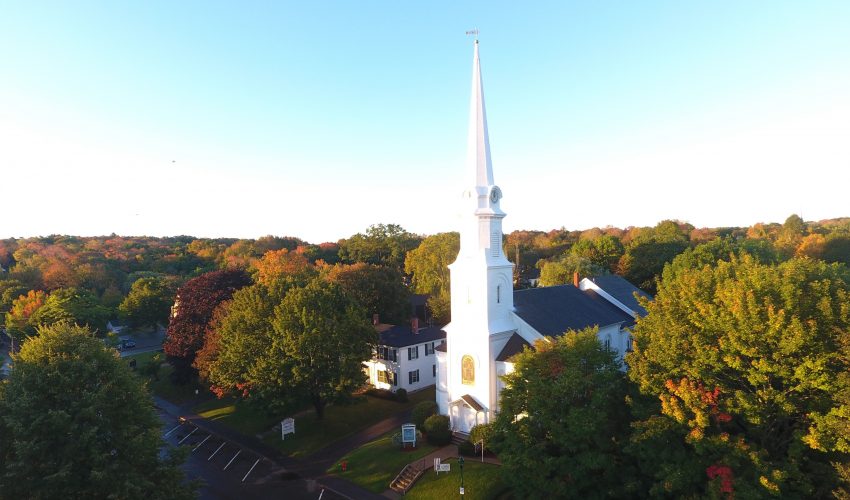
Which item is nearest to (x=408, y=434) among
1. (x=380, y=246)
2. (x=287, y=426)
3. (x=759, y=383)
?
A: (x=287, y=426)

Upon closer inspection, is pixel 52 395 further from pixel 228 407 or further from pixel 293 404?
pixel 228 407

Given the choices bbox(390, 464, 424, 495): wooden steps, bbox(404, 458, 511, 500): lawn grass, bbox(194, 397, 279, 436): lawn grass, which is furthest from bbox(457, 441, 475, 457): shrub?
bbox(194, 397, 279, 436): lawn grass

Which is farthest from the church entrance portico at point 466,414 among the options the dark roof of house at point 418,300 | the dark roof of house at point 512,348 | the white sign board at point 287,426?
the dark roof of house at point 418,300

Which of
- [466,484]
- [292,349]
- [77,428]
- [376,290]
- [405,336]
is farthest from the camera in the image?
[376,290]

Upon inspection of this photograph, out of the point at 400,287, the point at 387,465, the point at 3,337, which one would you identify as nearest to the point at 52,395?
the point at 387,465

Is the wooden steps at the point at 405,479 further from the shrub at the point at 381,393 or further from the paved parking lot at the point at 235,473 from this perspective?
the shrub at the point at 381,393

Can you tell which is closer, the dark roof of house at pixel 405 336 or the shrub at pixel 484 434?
the shrub at pixel 484 434

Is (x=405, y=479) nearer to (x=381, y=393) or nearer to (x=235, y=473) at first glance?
(x=235, y=473)

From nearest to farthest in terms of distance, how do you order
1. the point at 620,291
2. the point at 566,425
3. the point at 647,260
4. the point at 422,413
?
the point at 566,425, the point at 422,413, the point at 620,291, the point at 647,260
